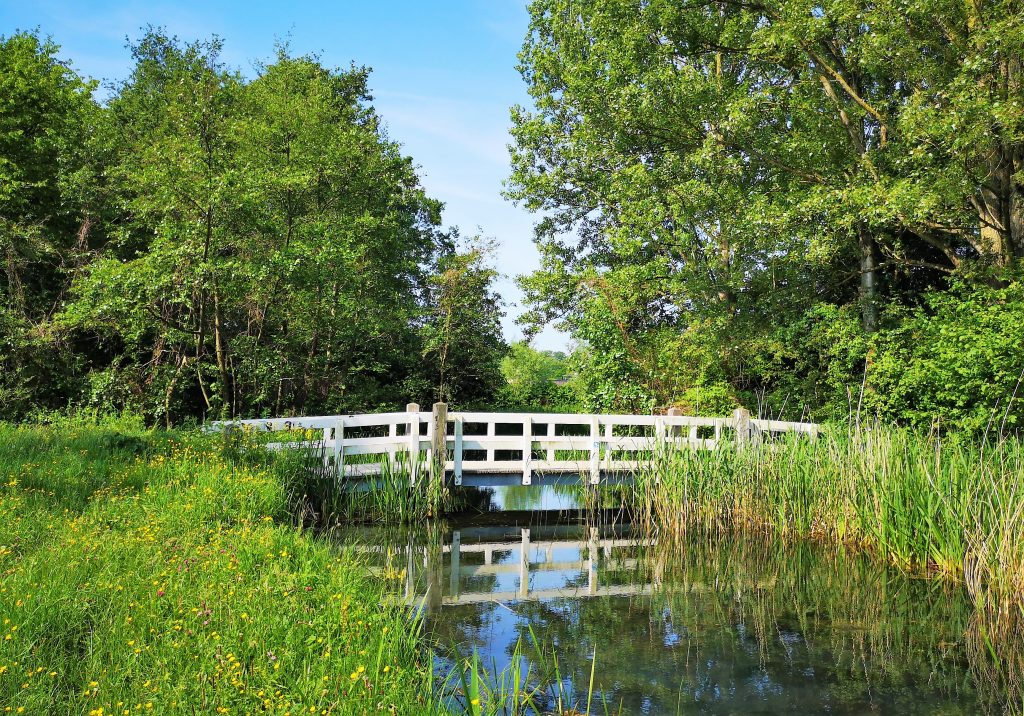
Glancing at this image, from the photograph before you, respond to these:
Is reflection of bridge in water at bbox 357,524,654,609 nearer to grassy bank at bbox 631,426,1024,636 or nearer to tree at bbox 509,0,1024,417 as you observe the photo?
grassy bank at bbox 631,426,1024,636

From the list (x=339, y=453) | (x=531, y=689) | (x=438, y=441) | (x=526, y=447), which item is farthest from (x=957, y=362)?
(x=531, y=689)

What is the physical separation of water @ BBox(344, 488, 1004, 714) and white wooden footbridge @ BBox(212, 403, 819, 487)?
1546 millimetres

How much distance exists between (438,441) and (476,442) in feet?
2.98

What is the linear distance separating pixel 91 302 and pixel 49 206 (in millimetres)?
7146

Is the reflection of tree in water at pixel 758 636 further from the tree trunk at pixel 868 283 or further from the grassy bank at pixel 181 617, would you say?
the tree trunk at pixel 868 283

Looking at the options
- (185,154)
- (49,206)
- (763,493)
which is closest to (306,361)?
(185,154)

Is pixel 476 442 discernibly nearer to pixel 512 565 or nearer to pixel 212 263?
pixel 512 565

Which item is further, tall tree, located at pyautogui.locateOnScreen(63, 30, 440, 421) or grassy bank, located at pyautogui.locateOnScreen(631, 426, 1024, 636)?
tall tree, located at pyautogui.locateOnScreen(63, 30, 440, 421)

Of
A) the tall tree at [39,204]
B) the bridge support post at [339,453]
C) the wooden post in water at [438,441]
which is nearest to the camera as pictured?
the bridge support post at [339,453]

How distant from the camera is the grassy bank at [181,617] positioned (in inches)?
129

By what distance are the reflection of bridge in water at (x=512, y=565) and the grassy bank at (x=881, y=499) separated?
3.34 ft

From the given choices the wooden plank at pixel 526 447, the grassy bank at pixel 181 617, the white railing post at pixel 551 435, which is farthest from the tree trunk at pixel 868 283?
the grassy bank at pixel 181 617

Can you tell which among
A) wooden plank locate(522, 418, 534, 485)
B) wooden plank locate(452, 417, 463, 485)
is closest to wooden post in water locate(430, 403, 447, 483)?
wooden plank locate(452, 417, 463, 485)

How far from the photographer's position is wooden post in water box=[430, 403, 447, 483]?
36.8ft
